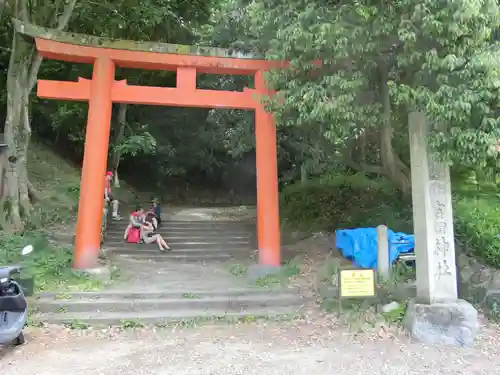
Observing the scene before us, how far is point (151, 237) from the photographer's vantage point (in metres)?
10.8

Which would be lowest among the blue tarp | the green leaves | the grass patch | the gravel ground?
the gravel ground

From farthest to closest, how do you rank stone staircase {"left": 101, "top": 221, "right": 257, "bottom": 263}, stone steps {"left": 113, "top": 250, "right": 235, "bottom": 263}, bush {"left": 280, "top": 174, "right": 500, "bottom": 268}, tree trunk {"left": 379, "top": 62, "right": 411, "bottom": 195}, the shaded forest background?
stone staircase {"left": 101, "top": 221, "right": 257, "bottom": 263} → stone steps {"left": 113, "top": 250, "right": 235, "bottom": 263} → tree trunk {"left": 379, "top": 62, "right": 411, "bottom": 195} → bush {"left": 280, "top": 174, "right": 500, "bottom": 268} → the shaded forest background

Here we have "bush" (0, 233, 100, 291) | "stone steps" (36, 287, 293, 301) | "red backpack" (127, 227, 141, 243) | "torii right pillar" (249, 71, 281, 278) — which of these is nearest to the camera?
"stone steps" (36, 287, 293, 301)

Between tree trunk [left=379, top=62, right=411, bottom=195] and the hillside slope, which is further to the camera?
the hillside slope

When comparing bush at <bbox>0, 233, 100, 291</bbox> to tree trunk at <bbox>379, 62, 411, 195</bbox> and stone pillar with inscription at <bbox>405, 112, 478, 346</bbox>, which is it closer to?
stone pillar with inscription at <bbox>405, 112, 478, 346</bbox>

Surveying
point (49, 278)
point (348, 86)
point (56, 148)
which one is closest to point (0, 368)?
point (49, 278)

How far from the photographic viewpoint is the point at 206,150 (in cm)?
2178

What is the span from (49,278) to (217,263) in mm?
3556

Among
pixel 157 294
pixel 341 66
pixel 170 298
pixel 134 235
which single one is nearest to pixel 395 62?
pixel 341 66

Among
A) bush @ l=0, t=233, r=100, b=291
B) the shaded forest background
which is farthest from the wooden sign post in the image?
bush @ l=0, t=233, r=100, b=291

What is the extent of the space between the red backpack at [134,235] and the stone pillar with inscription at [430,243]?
22.4ft

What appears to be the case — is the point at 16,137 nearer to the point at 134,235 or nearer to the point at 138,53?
the point at 134,235

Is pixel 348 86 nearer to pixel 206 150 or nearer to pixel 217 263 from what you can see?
pixel 217 263

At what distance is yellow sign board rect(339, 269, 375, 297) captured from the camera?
6.34 meters
